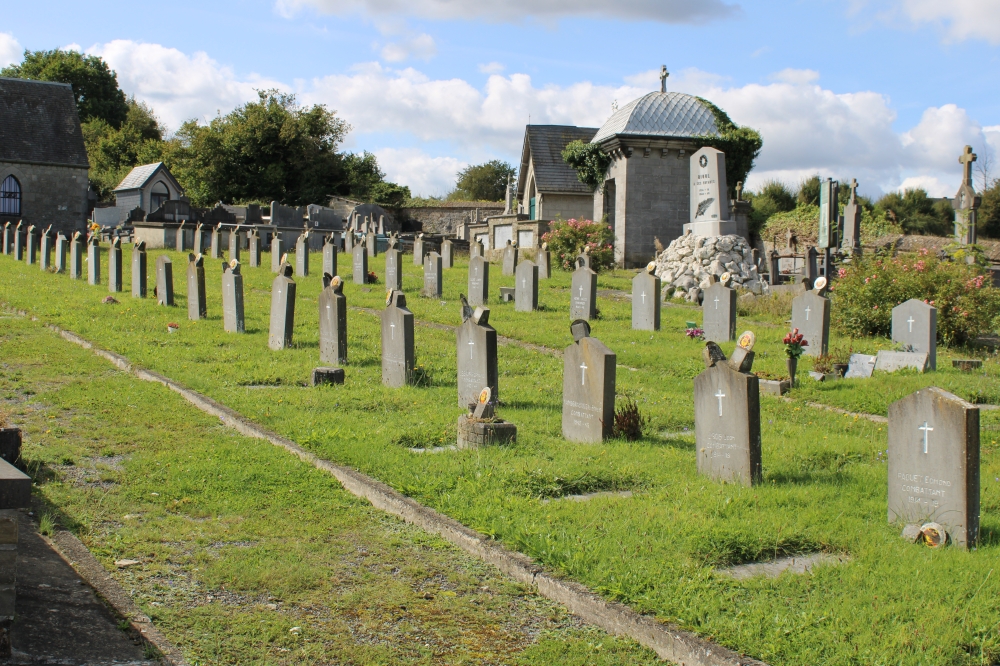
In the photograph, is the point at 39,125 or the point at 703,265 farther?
the point at 39,125

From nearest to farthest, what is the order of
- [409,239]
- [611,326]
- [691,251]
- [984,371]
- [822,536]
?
[822,536] → [984,371] → [611,326] → [691,251] → [409,239]

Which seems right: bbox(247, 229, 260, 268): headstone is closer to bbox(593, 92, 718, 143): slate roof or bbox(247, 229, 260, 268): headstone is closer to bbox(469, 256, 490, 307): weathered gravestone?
bbox(469, 256, 490, 307): weathered gravestone

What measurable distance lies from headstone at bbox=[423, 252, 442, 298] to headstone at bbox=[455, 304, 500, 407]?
1011cm

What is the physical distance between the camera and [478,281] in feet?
65.2

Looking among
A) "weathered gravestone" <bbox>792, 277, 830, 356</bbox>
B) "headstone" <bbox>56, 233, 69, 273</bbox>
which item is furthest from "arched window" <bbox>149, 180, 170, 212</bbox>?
"weathered gravestone" <bbox>792, 277, 830, 356</bbox>

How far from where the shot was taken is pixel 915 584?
5031mm

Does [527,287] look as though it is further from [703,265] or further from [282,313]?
[282,313]

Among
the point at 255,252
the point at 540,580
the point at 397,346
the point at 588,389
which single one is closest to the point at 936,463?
the point at 540,580

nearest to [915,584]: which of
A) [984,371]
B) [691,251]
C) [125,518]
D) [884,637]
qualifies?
[884,637]

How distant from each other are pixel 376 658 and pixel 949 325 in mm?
13676

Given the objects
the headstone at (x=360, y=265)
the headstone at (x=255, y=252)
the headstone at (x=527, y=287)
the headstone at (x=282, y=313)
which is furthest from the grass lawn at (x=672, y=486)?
the headstone at (x=255, y=252)

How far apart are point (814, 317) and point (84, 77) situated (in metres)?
73.8

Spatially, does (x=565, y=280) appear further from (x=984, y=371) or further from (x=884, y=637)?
(x=884, y=637)

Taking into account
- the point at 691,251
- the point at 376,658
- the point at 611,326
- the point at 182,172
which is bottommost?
the point at 376,658
